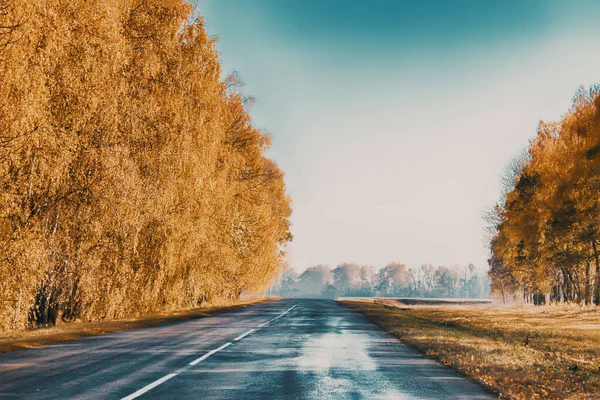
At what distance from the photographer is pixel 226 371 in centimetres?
990

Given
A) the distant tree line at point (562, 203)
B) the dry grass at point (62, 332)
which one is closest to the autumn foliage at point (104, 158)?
the dry grass at point (62, 332)

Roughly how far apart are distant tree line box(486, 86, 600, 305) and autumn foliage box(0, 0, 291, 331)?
69.5 ft

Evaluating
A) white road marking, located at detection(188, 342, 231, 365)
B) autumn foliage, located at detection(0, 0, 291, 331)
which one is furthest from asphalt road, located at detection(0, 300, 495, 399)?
autumn foliage, located at detection(0, 0, 291, 331)

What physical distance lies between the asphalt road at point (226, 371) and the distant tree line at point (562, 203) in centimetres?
2183

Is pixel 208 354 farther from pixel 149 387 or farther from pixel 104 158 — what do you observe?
pixel 104 158

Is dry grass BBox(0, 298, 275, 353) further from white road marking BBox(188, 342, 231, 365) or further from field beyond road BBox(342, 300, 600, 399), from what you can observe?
field beyond road BBox(342, 300, 600, 399)

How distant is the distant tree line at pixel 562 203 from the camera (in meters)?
31.4

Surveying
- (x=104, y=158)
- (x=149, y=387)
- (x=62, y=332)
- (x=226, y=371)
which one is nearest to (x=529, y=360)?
(x=226, y=371)

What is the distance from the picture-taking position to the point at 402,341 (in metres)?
16.5

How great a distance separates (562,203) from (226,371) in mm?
29397

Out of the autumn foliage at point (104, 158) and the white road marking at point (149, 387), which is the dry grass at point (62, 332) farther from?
the white road marking at point (149, 387)

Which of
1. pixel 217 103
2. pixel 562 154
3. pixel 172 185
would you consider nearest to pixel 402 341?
→ pixel 172 185

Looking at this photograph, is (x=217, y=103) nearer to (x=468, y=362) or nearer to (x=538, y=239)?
(x=468, y=362)

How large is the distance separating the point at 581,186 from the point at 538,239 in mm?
7731
